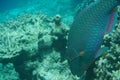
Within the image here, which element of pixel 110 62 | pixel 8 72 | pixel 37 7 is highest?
pixel 37 7

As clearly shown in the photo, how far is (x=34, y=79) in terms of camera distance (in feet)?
12.2

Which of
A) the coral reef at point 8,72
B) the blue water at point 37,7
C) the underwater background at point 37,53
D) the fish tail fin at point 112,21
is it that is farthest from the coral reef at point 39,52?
the blue water at point 37,7

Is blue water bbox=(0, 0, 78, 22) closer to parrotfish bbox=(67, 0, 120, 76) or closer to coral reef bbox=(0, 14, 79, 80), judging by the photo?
coral reef bbox=(0, 14, 79, 80)

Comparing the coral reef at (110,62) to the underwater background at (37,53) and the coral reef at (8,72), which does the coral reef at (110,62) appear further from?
the coral reef at (8,72)

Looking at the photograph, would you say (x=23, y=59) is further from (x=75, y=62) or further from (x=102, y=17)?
(x=102, y=17)

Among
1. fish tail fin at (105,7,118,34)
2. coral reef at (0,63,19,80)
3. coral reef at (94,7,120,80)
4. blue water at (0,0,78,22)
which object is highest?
blue water at (0,0,78,22)

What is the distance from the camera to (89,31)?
2311mm

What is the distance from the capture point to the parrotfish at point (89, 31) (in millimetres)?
2180

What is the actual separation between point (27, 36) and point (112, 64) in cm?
225

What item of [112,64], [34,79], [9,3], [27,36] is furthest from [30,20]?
[9,3]

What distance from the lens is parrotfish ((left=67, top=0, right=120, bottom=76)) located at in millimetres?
2180

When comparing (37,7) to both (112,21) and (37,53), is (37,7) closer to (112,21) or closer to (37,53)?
(37,53)

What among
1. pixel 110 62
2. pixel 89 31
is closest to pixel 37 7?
pixel 89 31

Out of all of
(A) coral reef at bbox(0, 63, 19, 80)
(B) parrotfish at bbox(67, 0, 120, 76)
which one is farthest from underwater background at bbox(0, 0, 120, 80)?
(B) parrotfish at bbox(67, 0, 120, 76)
